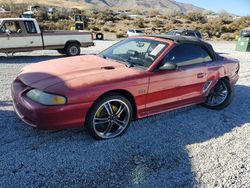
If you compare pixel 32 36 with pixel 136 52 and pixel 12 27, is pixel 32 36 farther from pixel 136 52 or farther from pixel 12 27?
pixel 136 52

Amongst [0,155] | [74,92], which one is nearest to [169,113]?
[74,92]

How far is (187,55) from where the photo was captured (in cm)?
501

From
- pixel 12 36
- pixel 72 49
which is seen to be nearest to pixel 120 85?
pixel 12 36

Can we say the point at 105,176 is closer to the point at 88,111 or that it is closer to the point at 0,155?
the point at 88,111

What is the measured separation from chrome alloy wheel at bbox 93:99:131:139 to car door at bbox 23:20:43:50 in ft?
28.5

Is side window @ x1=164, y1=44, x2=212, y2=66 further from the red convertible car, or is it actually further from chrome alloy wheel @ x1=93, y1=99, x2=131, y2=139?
chrome alloy wheel @ x1=93, y1=99, x2=131, y2=139

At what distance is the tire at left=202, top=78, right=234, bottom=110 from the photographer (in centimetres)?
577

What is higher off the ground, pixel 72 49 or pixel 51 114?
pixel 51 114

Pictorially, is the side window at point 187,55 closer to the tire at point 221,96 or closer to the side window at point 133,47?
the side window at point 133,47

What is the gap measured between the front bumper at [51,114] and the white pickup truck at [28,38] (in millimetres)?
8275

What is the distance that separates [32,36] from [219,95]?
28.8 feet

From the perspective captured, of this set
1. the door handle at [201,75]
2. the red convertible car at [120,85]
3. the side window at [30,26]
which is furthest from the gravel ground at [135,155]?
the side window at [30,26]

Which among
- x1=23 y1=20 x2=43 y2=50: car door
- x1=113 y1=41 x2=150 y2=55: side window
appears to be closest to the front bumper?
x1=113 y1=41 x2=150 y2=55: side window

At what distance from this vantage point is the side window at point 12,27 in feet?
36.3
